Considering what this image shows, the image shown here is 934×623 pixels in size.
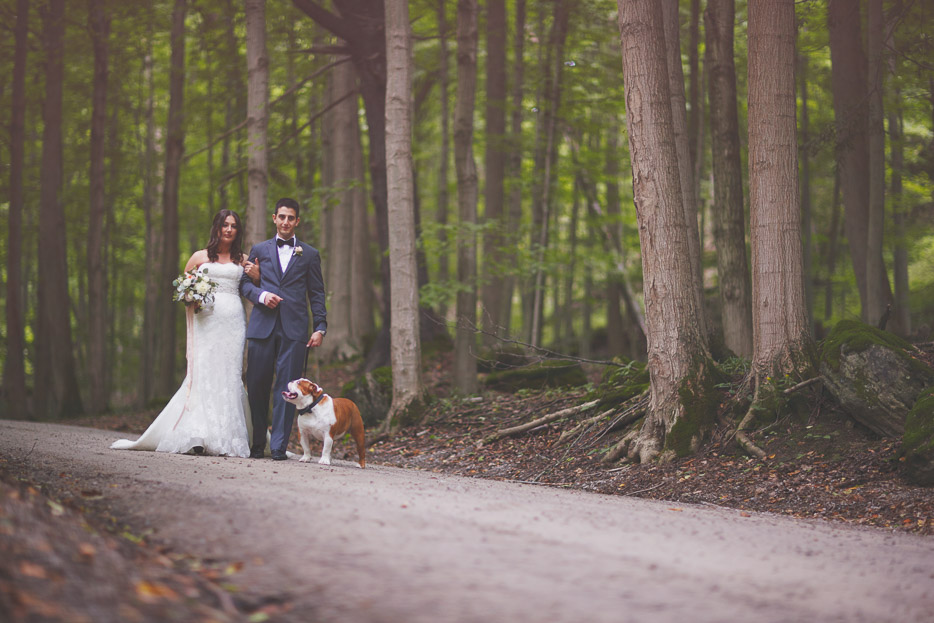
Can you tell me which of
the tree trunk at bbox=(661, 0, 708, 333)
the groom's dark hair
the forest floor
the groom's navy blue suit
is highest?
the tree trunk at bbox=(661, 0, 708, 333)

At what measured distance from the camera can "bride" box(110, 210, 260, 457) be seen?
27.0 feet

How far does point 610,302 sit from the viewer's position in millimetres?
23516

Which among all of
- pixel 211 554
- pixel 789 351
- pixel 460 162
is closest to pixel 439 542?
pixel 211 554

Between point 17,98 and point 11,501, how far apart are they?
1863cm

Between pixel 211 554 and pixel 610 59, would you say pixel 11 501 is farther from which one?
pixel 610 59

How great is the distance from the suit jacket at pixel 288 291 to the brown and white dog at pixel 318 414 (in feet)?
2.91

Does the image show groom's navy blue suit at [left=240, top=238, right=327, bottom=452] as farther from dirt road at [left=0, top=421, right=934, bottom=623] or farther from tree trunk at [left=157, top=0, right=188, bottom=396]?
tree trunk at [left=157, top=0, right=188, bottom=396]

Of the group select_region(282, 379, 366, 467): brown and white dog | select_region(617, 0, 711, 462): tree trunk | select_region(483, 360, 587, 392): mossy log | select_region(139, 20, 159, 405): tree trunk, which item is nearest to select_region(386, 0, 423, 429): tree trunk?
select_region(483, 360, 587, 392): mossy log

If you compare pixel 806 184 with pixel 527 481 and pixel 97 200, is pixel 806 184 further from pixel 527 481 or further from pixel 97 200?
pixel 97 200

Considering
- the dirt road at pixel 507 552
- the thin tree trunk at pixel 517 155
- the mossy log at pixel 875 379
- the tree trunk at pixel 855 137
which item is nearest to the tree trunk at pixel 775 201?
the mossy log at pixel 875 379

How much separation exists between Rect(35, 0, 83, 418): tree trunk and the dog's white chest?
48.4 feet

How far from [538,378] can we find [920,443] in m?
7.48

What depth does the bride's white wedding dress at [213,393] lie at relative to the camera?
8227 mm

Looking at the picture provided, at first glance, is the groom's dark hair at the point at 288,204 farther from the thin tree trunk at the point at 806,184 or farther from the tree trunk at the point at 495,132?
the thin tree trunk at the point at 806,184
